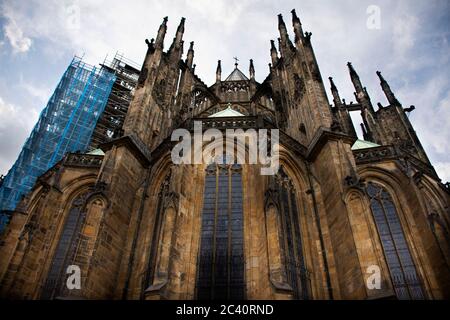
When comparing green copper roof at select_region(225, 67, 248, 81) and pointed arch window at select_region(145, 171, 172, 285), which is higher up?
green copper roof at select_region(225, 67, 248, 81)

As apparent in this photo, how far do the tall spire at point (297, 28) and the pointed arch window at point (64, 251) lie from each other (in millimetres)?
13699

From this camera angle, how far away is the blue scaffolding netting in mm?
18812

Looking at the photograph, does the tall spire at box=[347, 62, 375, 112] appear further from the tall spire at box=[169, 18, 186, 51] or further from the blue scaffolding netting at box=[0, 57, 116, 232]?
Answer: the blue scaffolding netting at box=[0, 57, 116, 232]

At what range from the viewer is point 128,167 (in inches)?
469

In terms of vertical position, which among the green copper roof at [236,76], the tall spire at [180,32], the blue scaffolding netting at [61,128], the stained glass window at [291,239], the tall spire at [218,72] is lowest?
the stained glass window at [291,239]

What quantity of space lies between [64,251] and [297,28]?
53.3ft

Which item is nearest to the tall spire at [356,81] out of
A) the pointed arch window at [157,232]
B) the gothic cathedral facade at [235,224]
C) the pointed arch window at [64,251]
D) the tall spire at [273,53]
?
the tall spire at [273,53]

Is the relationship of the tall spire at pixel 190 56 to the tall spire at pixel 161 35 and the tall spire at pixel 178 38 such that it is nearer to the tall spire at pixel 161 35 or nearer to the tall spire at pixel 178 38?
the tall spire at pixel 178 38

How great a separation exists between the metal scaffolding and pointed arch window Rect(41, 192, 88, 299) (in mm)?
8878

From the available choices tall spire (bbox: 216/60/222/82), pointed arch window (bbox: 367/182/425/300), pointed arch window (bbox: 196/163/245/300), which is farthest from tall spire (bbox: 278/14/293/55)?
pointed arch window (bbox: 196/163/245/300)

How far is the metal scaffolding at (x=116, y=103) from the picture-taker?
23.5 metres
